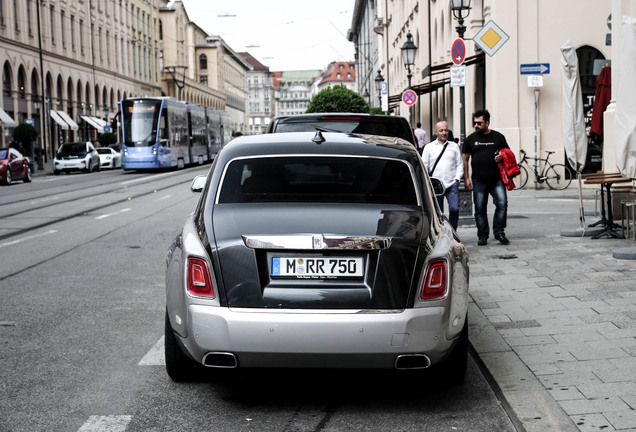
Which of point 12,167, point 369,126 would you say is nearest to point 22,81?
point 12,167

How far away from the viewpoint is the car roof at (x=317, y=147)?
546 centimetres

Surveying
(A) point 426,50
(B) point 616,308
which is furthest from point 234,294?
(A) point 426,50

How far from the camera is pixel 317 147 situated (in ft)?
18.0

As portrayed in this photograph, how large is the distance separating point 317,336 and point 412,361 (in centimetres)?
55

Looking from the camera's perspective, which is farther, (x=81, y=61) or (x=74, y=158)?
(x=81, y=61)

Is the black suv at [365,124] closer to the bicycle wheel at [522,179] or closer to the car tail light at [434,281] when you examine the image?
the car tail light at [434,281]

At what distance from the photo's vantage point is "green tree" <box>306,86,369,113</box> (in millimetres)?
52094

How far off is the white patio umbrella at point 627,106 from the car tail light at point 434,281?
5.84 metres

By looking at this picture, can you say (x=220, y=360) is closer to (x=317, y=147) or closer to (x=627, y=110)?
(x=317, y=147)

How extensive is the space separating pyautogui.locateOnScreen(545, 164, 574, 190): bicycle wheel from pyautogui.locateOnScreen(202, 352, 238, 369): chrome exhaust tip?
1985 centimetres

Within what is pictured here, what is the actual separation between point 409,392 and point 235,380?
1077mm

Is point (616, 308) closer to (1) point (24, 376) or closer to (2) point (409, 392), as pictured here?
(2) point (409, 392)

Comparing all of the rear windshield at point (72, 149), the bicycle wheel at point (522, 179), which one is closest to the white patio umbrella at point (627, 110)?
the bicycle wheel at point (522, 179)

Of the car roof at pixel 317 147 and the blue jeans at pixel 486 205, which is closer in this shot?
the car roof at pixel 317 147
